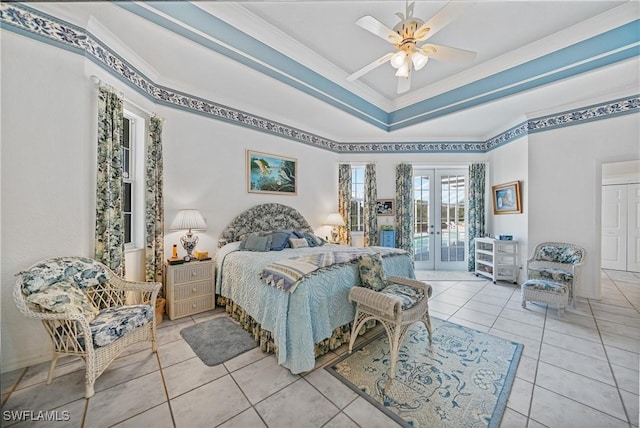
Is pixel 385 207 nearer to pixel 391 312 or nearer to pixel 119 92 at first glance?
pixel 391 312

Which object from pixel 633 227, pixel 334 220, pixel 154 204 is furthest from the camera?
pixel 633 227

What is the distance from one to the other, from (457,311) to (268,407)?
2.93m

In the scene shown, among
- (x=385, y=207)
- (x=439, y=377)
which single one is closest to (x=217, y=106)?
(x=385, y=207)

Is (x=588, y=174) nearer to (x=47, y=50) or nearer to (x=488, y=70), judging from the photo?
(x=488, y=70)

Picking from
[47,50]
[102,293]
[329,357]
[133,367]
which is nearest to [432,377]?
[329,357]

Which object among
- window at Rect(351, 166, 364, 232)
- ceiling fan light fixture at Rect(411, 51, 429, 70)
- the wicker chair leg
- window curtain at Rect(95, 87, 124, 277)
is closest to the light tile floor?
the wicker chair leg

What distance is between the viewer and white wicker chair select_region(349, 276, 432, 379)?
2.00m

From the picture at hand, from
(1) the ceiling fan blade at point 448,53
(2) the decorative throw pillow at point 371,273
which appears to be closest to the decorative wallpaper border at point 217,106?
(1) the ceiling fan blade at point 448,53

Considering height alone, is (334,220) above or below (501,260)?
above

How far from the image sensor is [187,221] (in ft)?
10.5

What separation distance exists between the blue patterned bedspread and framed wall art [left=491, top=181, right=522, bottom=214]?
3.35m

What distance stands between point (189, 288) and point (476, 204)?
598cm

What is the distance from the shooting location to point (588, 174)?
12.5 ft

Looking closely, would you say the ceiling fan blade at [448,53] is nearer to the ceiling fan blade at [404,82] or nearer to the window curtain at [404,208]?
the ceiling fan blade at [404,82]
